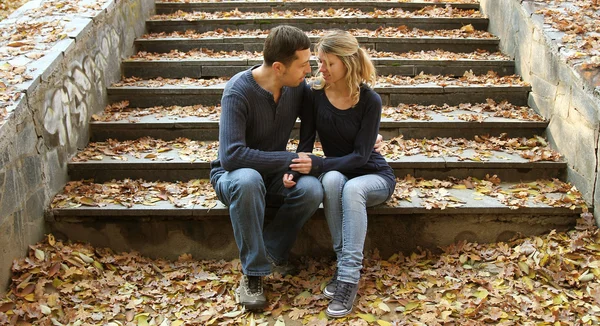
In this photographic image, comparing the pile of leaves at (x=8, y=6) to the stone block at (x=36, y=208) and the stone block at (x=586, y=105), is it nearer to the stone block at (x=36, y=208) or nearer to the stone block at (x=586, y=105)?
Result: the stone block at (x=36, y=208)

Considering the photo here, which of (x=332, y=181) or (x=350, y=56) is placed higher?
(x=350, y=56)

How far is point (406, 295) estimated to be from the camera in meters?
3.35

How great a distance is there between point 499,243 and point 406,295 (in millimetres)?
832

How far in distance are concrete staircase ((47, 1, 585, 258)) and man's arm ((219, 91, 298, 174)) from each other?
616 millimetres

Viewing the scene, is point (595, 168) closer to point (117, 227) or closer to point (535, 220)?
point (535, 220)

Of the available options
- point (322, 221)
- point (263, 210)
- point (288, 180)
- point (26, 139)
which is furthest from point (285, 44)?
point (26, 139)

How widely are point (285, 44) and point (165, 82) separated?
243 centimetres

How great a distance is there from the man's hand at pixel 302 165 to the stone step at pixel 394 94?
5.86 ft

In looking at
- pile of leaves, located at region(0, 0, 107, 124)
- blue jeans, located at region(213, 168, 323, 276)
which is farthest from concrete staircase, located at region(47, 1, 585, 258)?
pile of leaves, located at region(0, 0, 107, 124)

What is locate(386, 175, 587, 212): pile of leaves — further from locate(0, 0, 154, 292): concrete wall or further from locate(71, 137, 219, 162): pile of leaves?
locate(0, 0, 154, 292): concrete wall

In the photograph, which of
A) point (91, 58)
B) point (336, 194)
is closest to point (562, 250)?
point (336, 194)

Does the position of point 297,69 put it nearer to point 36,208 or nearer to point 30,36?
point 36,208

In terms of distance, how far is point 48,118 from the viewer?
3.82 meters

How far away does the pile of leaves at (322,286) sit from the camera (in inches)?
123
